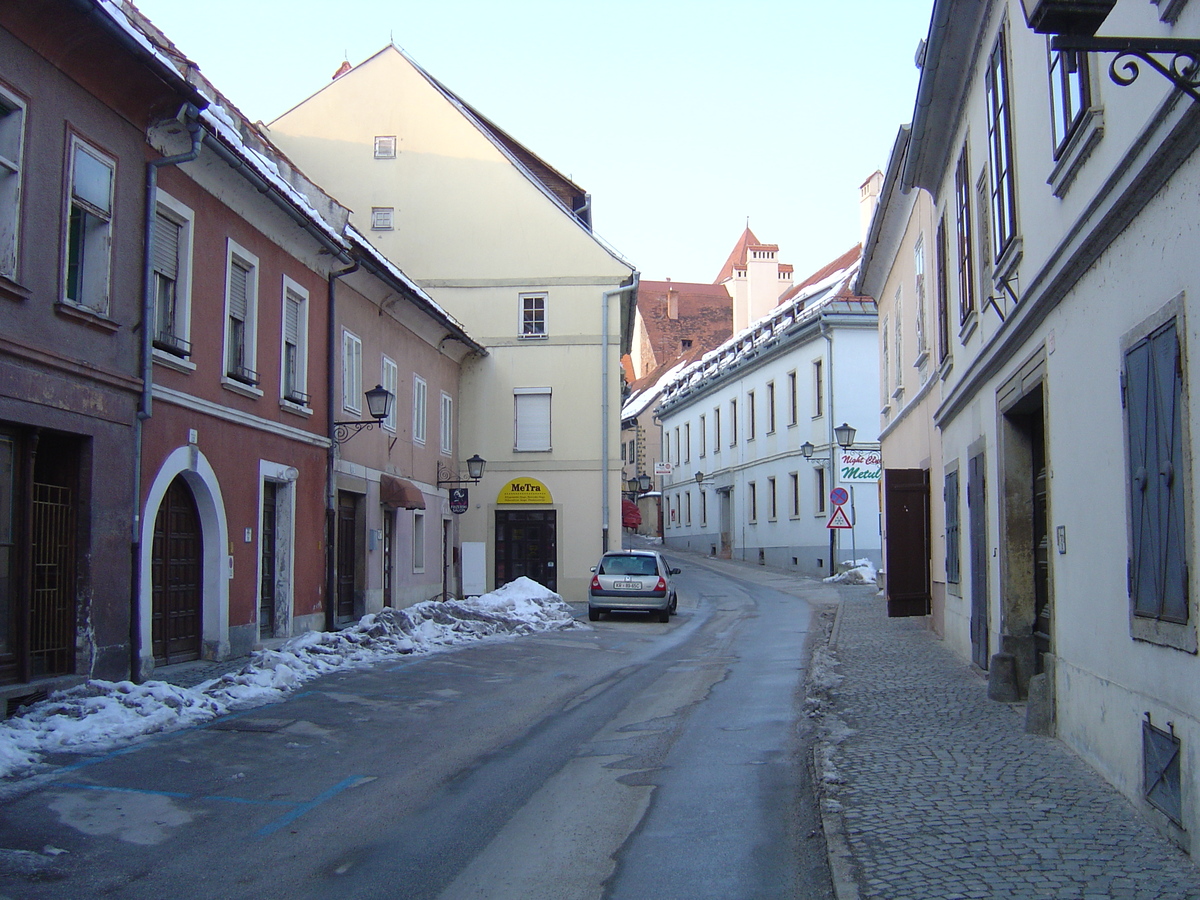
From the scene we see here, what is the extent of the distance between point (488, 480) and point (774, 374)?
664 inches

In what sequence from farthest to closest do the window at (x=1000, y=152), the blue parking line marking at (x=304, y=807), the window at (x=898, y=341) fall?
Answer: the window at (x=898, y=341) → the window at (x=1000, y=152) → the blue parking line marking at (x=304, y=807)

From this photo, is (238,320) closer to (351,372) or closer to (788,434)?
(351,372)

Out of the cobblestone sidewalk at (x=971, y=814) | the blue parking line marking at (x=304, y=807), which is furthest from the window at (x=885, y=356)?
the blue parking line marking at (x=304, y=807)

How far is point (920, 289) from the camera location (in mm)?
17500

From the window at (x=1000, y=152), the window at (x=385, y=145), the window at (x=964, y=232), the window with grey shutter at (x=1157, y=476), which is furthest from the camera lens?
the window at (x=385, y=145)

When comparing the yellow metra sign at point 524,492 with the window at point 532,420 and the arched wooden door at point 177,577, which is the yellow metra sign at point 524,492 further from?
the arched wooden door at point 177,577

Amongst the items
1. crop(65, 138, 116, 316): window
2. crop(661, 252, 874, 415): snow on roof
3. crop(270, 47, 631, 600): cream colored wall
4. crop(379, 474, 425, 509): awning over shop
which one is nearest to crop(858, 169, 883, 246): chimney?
crop(661, 252, 874, 415): snow on roof

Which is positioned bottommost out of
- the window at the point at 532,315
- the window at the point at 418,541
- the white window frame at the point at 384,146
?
the window at the point at 418,541

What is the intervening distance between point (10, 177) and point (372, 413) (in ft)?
29.2

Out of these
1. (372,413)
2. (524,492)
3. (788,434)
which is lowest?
(524,492)

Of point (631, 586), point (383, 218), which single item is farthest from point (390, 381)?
point (383, 218)

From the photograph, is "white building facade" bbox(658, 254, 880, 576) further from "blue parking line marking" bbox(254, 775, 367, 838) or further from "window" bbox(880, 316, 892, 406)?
"blue parking line marking" bbox(254, 775, 367, 838)

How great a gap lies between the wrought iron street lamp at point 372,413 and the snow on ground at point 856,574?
18.4m

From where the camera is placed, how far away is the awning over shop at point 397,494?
2184 cm
